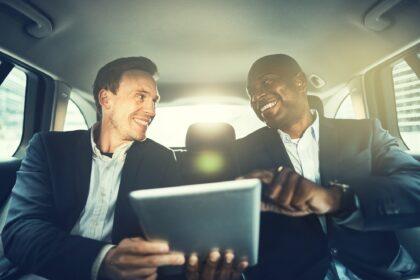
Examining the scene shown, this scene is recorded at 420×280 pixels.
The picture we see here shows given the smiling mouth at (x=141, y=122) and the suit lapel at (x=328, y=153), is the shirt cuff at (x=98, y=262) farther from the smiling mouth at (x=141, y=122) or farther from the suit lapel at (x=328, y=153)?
the suit lapel at (x=328, y=153)

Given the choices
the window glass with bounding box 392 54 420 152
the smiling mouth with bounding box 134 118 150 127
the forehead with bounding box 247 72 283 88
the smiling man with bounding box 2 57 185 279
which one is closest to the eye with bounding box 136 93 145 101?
the smiling man with bounding box 2 57 185 279

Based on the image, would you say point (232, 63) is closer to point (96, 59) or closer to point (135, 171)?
point (96, 59)

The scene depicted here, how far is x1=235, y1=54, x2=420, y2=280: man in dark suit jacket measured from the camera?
4.62 feet

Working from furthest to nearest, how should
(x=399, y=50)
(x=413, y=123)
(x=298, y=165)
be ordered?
(x=413, y=123) < (x=399, y=50) < (x=298, y=165)

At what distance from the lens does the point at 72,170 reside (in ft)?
6.35

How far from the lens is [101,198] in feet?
6.32

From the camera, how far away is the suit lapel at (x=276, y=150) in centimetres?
211

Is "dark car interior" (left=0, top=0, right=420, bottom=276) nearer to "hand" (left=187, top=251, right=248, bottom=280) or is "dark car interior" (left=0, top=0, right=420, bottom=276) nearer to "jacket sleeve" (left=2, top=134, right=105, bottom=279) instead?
"jacket sleeve" (left=2, top=134, right=105, bottom=279)

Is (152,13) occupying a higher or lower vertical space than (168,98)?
higher

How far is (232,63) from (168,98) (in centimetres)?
107

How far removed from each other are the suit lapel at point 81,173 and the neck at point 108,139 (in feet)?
0.81

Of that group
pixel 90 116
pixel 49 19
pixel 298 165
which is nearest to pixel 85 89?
pixel 90 116

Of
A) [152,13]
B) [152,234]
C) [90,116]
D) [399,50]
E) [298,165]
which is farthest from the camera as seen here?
[90,116]

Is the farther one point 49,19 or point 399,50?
point 399,50
